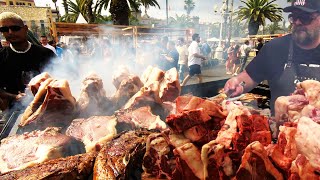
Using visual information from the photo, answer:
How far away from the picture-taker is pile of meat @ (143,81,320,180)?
4.75ft

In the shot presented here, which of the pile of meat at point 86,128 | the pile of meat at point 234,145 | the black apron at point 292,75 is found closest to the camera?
the pile of meat at point 234,145

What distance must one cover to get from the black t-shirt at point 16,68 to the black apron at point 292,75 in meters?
4.00

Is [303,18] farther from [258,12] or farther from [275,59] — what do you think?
[258,12]

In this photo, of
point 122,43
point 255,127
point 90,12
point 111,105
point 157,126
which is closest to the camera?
point 255,127

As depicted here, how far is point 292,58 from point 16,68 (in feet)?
14.7

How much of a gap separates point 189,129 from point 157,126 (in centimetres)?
84

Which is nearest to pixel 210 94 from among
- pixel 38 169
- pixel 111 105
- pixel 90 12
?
pixel 111 105

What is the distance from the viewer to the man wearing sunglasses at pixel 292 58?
3041mm

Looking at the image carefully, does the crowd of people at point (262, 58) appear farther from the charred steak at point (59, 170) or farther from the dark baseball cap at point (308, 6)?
the charred steak at point (59, 170)

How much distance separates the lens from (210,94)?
4.73 meters

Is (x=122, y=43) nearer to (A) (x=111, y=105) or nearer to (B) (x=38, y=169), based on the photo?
(A) (x=111, y=105)

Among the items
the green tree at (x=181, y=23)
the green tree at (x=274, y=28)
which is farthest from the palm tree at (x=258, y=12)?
the green tree at (x=274, y=28)

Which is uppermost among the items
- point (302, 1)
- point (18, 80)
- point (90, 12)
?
point (90, 12)

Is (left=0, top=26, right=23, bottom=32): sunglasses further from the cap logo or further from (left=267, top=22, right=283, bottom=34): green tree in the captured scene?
(left=267, top=22, right=283, bottom=34): green tree
